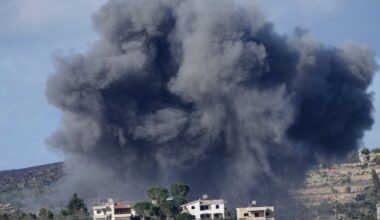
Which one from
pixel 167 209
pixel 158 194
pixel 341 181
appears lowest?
pixel 167 209

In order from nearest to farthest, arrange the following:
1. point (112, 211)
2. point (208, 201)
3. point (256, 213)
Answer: point (256, 213) → point (112, 211) → point (208, 201)

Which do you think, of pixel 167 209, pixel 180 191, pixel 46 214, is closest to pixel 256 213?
pixel 180 191

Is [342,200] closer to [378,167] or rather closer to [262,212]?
[378,167]

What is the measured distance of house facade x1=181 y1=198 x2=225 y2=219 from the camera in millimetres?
68062

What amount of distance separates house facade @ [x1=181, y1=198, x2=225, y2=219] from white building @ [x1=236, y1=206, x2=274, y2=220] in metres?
1.12

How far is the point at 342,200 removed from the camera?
8881 centimetres

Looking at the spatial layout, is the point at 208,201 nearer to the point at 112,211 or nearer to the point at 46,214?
the point at 112,211

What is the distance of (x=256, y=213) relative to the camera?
2672 inches

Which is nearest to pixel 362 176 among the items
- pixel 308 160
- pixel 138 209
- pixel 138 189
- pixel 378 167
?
pixel 378 167

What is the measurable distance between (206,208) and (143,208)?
4529 millimetres

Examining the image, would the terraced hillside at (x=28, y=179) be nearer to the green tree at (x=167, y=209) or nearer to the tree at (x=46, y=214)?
the tree at (x=46, y=214)

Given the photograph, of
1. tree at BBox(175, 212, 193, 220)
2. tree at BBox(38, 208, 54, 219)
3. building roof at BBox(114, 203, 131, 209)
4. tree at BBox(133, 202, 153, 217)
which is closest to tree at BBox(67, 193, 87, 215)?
tree at BBox(38, 208, 54, 219)

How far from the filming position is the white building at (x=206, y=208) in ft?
223

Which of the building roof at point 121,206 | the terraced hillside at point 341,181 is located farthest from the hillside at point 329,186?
the building roof at point 121,206
